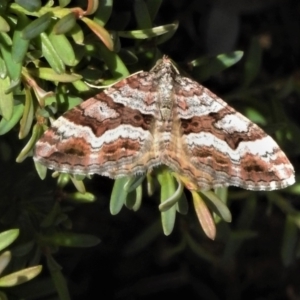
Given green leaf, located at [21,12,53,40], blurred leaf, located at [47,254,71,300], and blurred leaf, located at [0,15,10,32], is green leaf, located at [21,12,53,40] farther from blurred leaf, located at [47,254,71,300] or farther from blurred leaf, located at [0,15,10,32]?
blurred leaf, located at [47,254,71,300]

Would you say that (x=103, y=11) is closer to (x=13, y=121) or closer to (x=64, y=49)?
(x=64, y=49)

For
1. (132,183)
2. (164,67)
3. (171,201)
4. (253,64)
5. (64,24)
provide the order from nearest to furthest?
(64,24), (171,201), (132,183), (164,67), (253,64)

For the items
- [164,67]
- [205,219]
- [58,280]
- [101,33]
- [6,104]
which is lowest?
[58,280]

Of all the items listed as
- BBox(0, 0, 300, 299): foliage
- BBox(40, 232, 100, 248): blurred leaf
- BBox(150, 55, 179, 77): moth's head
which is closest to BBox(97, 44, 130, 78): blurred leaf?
BBox(0, 0, 300, 299): foliage

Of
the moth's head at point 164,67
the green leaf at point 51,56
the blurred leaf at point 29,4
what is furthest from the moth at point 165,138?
the blurred leaf at point 29,4

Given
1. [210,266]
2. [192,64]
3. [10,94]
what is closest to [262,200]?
[210,266]

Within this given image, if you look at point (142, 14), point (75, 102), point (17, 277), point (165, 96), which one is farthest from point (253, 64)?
point (17, 277)

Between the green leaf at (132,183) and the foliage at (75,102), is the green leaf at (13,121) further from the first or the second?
the green leaf at (132,183)

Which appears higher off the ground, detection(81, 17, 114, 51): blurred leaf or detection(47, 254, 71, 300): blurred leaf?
detection(81, 17, 114, 51): blurred leaf
